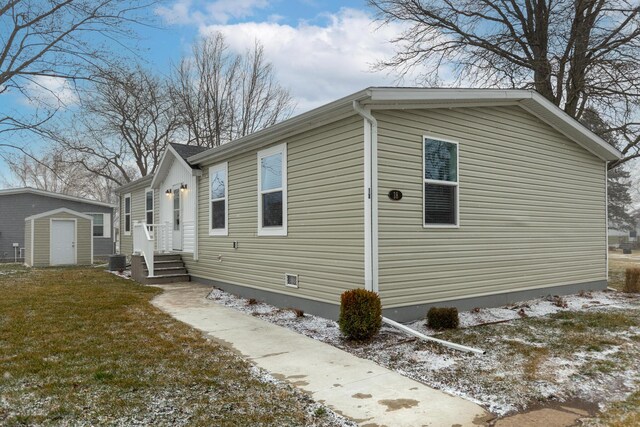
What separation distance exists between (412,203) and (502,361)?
103 inches

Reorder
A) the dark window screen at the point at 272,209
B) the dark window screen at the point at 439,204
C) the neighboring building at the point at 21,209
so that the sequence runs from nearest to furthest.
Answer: the dark window screen at the point at 439,204
the dark window screen at the point at 272,209
the neighboring building at the point at 21,209

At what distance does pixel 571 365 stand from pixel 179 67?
25.3m

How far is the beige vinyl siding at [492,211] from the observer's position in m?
6.39

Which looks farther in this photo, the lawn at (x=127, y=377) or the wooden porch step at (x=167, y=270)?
the wooden porch step at (x=167, y=270)

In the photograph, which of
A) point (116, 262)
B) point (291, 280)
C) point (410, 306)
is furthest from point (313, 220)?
point (116, 262)

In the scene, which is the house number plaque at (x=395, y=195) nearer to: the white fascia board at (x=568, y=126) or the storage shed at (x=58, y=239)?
the white fascia board at (x=568, y=126)

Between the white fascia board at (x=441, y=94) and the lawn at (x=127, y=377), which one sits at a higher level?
the white fascia board at (x=441, y=94)

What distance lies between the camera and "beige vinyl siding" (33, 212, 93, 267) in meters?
16.2

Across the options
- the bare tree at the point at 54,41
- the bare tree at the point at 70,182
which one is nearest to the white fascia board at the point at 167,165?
the bare tree at the point at 54,41

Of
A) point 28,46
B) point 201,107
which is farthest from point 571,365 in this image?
point 201,107

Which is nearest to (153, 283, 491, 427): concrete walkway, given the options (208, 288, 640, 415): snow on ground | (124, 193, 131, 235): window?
(208, 288, 640, 415): snow on ground

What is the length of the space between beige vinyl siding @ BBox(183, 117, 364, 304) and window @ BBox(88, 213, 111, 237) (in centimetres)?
1570

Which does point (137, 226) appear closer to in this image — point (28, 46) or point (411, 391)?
point (28, 46)

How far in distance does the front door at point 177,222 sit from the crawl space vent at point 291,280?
5508mm
